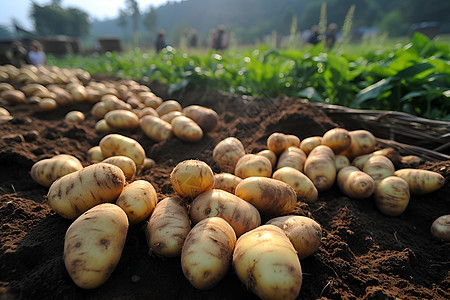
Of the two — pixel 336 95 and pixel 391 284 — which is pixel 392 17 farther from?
pixel 391 284

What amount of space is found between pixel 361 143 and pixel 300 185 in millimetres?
1078

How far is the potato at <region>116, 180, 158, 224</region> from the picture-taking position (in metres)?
1.61

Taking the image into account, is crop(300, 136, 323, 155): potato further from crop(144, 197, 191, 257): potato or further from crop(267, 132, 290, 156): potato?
crop(144, 197, 191, 257): potato

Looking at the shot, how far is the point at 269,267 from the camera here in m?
1.17

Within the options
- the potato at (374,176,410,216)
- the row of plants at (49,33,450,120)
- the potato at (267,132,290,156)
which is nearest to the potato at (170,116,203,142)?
the potato at (267,132,290,156)

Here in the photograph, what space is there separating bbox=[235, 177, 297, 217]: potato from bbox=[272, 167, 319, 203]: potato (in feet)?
1.01

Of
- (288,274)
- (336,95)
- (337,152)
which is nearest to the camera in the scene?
(288,274)

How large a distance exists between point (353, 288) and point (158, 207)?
129 cm

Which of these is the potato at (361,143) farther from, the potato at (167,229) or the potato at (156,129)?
the potato at (156,129)

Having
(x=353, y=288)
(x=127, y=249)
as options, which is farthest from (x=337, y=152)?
(x=127, y=249)

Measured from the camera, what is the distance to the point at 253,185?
1754mm

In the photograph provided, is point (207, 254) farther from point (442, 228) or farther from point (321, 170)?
point (442, 228)

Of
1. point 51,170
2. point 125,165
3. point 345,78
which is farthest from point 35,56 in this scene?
point 345,78

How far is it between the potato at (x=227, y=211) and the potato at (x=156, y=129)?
1777mm
